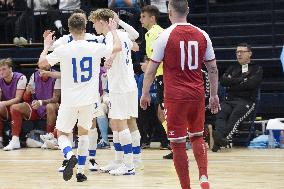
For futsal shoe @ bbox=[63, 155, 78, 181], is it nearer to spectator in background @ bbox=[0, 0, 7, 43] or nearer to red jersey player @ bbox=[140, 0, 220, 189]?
red jersey player @ bbox=[140, 0, 220, 189]

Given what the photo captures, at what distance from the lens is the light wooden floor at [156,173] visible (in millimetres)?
7539

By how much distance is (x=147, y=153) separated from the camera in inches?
433

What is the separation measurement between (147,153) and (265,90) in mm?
2870

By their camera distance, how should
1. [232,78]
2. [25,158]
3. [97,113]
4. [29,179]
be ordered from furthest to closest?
[232,78] → [25,158] → [97,113] → [29,179]

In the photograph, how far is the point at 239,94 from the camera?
11406 millimetres

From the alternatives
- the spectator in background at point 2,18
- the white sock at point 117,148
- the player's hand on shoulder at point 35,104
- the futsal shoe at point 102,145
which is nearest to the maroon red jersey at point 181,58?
the white sock at point 117,148

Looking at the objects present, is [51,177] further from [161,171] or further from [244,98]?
[244,98]

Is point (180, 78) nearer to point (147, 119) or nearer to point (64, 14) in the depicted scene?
point (147, 119)

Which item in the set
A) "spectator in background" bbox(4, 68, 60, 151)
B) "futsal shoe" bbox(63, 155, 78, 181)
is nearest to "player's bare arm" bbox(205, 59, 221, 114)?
"futsal shoe" bbox(63, 155, 78, 181)

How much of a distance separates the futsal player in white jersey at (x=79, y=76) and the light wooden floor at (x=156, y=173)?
1.53 ft

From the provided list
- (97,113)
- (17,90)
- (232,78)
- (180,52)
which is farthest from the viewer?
(17,90)

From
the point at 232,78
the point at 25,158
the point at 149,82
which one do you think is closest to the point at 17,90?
the point at 25,158

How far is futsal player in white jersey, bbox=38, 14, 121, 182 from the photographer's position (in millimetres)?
7805

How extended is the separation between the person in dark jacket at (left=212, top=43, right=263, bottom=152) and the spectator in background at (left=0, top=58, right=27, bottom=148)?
11.8 feet
